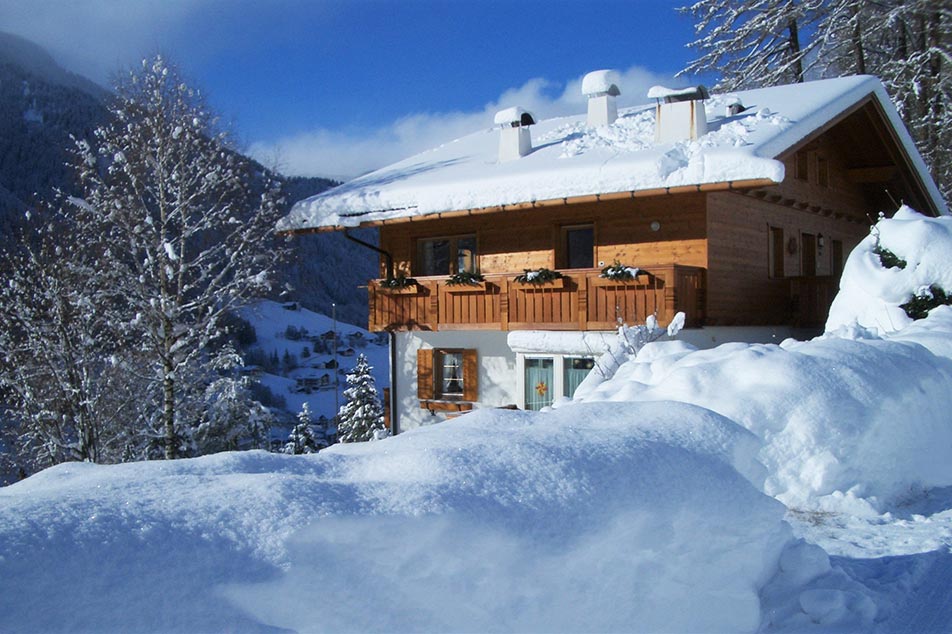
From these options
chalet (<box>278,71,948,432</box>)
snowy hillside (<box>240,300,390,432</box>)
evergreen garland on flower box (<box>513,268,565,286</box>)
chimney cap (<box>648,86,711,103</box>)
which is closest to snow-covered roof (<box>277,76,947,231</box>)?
chalet (<box>278,71,948,432</box>)

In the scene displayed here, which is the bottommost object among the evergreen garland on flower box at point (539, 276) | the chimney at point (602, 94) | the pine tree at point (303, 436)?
the pine tree at point (303, 436)

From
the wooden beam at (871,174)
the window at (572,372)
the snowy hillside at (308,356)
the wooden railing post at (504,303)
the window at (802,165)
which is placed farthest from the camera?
the snowy hillside at (308,356)

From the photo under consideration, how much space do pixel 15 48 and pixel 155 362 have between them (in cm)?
7521

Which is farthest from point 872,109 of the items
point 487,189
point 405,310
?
point 405,310

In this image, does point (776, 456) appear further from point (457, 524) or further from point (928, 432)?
point (457, 524)

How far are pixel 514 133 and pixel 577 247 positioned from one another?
A: 301 cm

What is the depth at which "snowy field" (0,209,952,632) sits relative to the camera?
2.65m

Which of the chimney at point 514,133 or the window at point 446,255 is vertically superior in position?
the chimney at point 514,133

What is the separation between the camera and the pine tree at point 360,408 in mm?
24031

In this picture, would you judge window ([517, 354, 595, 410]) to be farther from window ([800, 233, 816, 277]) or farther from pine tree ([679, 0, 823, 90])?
pine tree ([679, 0, 823, 90])

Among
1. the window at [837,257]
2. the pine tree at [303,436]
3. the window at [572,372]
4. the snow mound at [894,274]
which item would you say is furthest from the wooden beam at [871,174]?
the pine tree at [303,436]

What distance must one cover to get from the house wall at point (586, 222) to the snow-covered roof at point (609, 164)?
3.33 ft

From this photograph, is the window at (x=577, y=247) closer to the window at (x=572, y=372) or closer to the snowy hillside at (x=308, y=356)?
the window at (x=572, y=372)

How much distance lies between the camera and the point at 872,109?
693 inches
